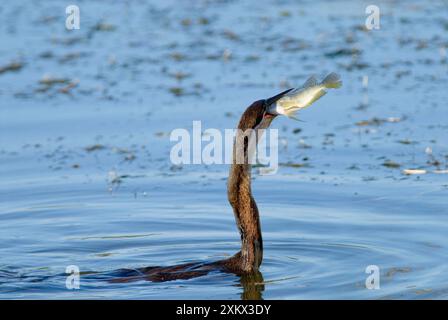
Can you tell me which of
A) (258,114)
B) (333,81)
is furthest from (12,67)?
(333,81)

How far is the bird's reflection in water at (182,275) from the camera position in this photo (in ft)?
24.0

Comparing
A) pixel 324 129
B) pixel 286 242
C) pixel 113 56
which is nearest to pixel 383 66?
pixel 324 129

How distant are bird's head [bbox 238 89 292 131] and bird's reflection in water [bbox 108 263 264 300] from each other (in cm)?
110

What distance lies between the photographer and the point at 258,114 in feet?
22.7

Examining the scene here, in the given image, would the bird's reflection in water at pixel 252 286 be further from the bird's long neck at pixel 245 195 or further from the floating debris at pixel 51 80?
the floating debris at pixel 51 80

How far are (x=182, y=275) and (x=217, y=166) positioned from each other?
3444 mm

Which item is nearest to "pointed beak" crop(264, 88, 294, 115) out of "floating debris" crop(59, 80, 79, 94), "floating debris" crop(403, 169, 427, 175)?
"floating debris" crop(403, 169, 427, 175)

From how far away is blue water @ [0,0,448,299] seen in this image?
7906mm

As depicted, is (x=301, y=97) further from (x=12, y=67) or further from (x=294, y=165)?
(x=12, y=67)

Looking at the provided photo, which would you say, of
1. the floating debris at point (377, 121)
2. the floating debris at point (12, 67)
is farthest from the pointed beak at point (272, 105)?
the floating debris at point (12, 67)

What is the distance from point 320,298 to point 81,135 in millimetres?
5381

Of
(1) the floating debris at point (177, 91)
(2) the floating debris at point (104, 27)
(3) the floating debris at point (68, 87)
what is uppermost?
(2) the floating debris at point (104, 27)

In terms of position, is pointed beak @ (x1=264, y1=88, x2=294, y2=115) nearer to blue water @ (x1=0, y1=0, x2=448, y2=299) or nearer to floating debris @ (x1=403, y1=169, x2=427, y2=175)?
blue water @ (x1=0, y1=0, x2=448, y2=299)

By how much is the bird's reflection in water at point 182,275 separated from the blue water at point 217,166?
Result: 0.04 metres
